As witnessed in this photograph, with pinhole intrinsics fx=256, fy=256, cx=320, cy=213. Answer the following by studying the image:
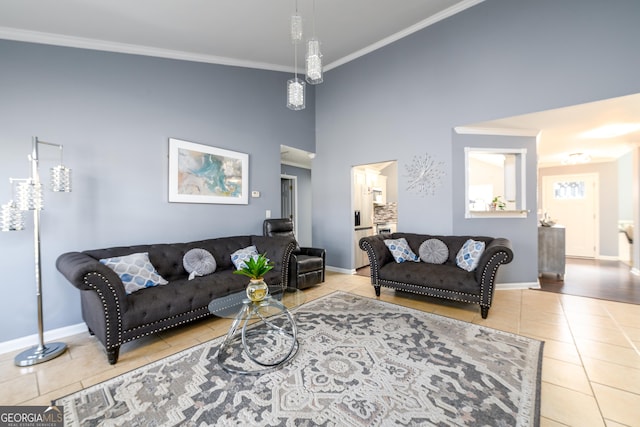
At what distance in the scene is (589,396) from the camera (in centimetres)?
165

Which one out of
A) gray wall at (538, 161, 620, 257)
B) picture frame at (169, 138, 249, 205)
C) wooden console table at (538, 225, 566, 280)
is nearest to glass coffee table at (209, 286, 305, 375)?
picture frame at (169, 138, 249, 205)

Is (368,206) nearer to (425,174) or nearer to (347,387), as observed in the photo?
(425,174)

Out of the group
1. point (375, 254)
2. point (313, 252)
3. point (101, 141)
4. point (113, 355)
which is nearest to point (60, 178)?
point (101, 141)

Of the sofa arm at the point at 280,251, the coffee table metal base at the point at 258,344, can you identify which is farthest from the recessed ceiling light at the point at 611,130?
the coffee table metal base at the point at 258,344

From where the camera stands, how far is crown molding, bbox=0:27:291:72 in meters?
2.42

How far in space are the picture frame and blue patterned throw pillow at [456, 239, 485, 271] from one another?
327cm

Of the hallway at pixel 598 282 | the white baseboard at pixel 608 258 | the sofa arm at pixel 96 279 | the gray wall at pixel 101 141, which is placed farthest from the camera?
the white baseboard at pixel 608 258

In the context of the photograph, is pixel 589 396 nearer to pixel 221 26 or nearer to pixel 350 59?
pixel 221 26

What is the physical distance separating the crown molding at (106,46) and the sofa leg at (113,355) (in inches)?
119

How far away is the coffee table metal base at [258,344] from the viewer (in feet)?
6.54

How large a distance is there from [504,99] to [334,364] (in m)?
4.00

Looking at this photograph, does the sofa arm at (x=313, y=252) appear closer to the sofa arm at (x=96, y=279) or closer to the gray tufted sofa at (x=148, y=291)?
the gray tufted sofa at (x=148, y=291)

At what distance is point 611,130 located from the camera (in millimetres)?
3926

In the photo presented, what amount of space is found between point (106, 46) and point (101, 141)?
1.07m
